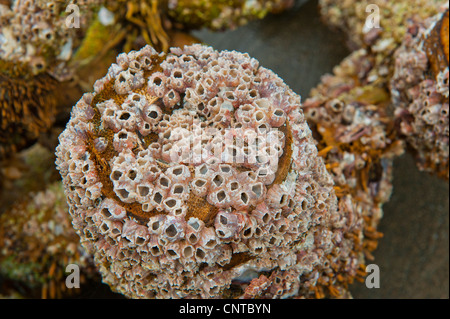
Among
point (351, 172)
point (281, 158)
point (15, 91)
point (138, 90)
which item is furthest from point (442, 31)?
point (15, 91)

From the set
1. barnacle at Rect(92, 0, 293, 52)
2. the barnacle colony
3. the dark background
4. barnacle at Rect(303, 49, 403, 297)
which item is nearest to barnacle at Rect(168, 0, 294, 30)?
barnacle at Rect(92, 0, 293, 52)

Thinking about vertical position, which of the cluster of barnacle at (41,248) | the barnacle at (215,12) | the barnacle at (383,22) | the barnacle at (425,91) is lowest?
the cluster of barnacle at (41,248)

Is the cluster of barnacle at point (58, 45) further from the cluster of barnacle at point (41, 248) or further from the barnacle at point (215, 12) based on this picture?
the cluster of barnacle at point (41, 248)

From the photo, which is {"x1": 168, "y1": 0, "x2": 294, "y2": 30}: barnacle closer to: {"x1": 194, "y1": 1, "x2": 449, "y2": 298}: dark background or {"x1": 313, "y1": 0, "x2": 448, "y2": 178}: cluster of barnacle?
{"x1": 194, "y1": 1, "x2": 449, "y2": 298}: dark background

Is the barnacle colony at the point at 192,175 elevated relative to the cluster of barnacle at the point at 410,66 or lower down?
Answer: lower down

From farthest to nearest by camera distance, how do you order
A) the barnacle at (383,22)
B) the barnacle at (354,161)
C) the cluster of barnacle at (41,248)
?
1. the barnacle at (383,22)
2. the cluster of barnacle at (41,248)
3. the barnacle at (354,161)

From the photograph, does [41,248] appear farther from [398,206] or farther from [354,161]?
[398,206]

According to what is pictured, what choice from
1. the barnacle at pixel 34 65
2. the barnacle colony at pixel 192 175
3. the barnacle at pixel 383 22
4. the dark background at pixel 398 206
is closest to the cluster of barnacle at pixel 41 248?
the barnacle at pixel 34 65

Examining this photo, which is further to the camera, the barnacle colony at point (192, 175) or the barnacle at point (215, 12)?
the barnacle at point (215, 12)
